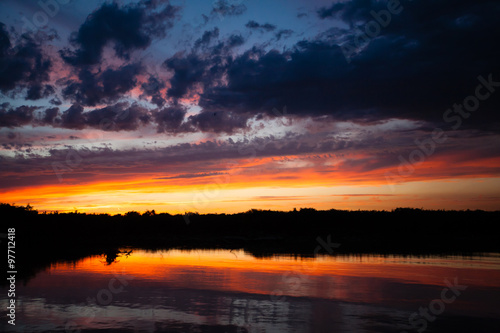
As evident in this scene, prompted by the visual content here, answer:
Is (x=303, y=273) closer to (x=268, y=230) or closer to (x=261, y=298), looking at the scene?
(x=261, y=298)

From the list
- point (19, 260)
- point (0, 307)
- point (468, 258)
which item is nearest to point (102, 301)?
point (0, 307)

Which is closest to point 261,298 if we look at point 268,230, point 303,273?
point 303,273

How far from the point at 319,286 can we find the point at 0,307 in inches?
541

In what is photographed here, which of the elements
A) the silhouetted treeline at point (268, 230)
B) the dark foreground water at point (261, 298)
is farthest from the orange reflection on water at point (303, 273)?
the silhouetted treeline at point (268, 230)

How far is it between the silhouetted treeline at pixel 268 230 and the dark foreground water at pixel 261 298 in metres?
18.4

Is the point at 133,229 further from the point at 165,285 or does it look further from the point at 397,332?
the point at 397,332

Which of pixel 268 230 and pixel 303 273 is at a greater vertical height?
pixel 268 230

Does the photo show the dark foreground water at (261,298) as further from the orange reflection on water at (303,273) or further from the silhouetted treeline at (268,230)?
the silhouetted treeline at (268,230)

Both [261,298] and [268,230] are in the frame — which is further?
[268,230]

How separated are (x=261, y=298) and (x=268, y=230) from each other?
51.1 m

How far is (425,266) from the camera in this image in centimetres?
2892

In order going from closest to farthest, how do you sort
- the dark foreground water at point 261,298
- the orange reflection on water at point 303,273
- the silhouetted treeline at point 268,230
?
the dark foreground water at point 261,298 → the orange reflection on water at point 303,273 → the silhouetted treeline at point 268,230

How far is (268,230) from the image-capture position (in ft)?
226

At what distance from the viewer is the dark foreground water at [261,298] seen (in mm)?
13719
